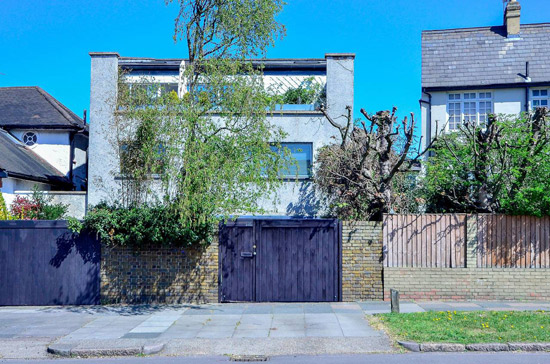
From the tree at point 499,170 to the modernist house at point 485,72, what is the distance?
6.77 m

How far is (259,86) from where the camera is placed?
11289 millimetres

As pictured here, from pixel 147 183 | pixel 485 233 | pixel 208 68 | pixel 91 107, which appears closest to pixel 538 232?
pixel 485 233

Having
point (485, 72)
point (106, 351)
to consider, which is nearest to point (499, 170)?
point (485, 72)

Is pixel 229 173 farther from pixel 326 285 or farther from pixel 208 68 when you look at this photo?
pixel 326 285

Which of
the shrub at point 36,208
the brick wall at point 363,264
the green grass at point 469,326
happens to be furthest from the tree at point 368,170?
the shrub at point 36,208

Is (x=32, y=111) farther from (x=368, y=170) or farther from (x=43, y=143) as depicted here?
(x=368, y=170)

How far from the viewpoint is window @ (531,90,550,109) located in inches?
789

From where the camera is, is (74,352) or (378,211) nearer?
(74,352)

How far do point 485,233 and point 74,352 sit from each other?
937cm

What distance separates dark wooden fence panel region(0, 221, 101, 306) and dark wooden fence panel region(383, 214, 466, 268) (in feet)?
23.5

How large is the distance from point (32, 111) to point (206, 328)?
15.9 meters

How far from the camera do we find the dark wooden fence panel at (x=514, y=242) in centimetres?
1234

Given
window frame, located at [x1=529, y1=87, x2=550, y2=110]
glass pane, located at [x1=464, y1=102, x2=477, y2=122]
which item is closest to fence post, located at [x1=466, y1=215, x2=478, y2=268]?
glass pane, located at [x1=464, y1=102, x2=477, y2=122]

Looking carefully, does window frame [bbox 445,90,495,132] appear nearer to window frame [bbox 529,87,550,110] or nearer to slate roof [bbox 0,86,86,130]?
window frame [bbox 529,87,550,110]
